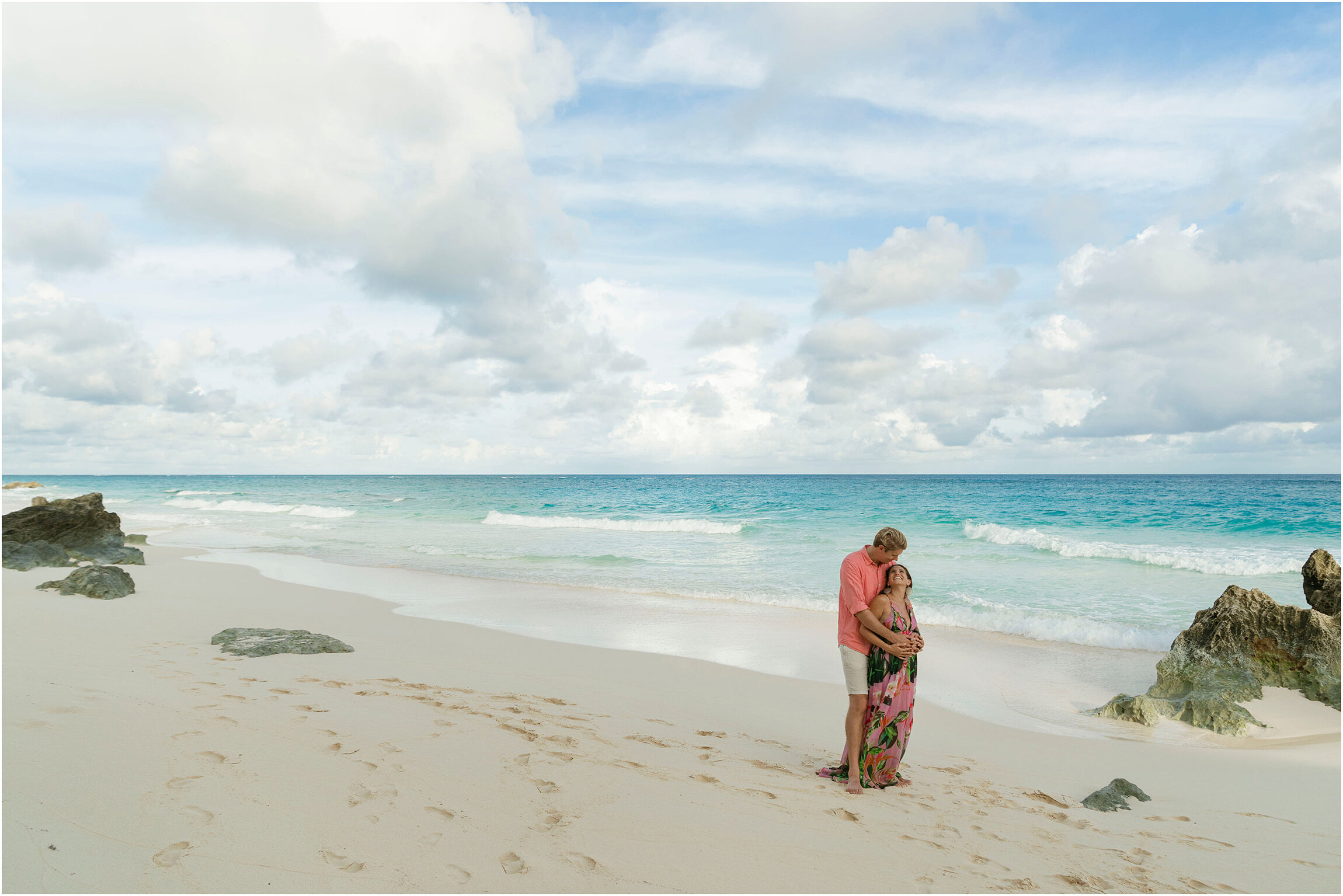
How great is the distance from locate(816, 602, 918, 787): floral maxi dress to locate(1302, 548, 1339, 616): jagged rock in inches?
288

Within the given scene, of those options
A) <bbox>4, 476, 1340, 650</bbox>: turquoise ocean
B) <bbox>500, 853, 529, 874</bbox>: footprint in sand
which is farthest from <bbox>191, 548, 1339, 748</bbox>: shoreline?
<bbox>500, 853, 529, 874</bbox>: footprint in sand

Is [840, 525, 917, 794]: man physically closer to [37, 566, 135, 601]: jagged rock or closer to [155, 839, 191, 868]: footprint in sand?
[155, 839, 191, 868]: footprint in sand

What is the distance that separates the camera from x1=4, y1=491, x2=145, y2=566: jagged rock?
15547mm

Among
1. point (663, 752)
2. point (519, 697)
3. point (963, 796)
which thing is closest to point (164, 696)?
point (519, 697)

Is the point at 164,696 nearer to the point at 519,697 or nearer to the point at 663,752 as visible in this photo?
the point at 519,697

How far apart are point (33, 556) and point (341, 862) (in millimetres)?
15310

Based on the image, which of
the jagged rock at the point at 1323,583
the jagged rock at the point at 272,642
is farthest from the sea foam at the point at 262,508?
the jagged rock at the point at 1323,583

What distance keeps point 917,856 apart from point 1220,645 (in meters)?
6.76

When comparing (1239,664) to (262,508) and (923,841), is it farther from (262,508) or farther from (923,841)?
(262,508)

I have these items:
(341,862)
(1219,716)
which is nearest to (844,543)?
(1219,716)

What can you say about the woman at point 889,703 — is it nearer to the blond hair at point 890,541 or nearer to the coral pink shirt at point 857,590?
the coral pink shirt at point 857,590

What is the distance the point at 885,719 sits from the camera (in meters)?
5.04

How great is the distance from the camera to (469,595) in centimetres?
1461

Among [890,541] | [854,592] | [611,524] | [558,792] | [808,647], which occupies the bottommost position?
[611,524]
